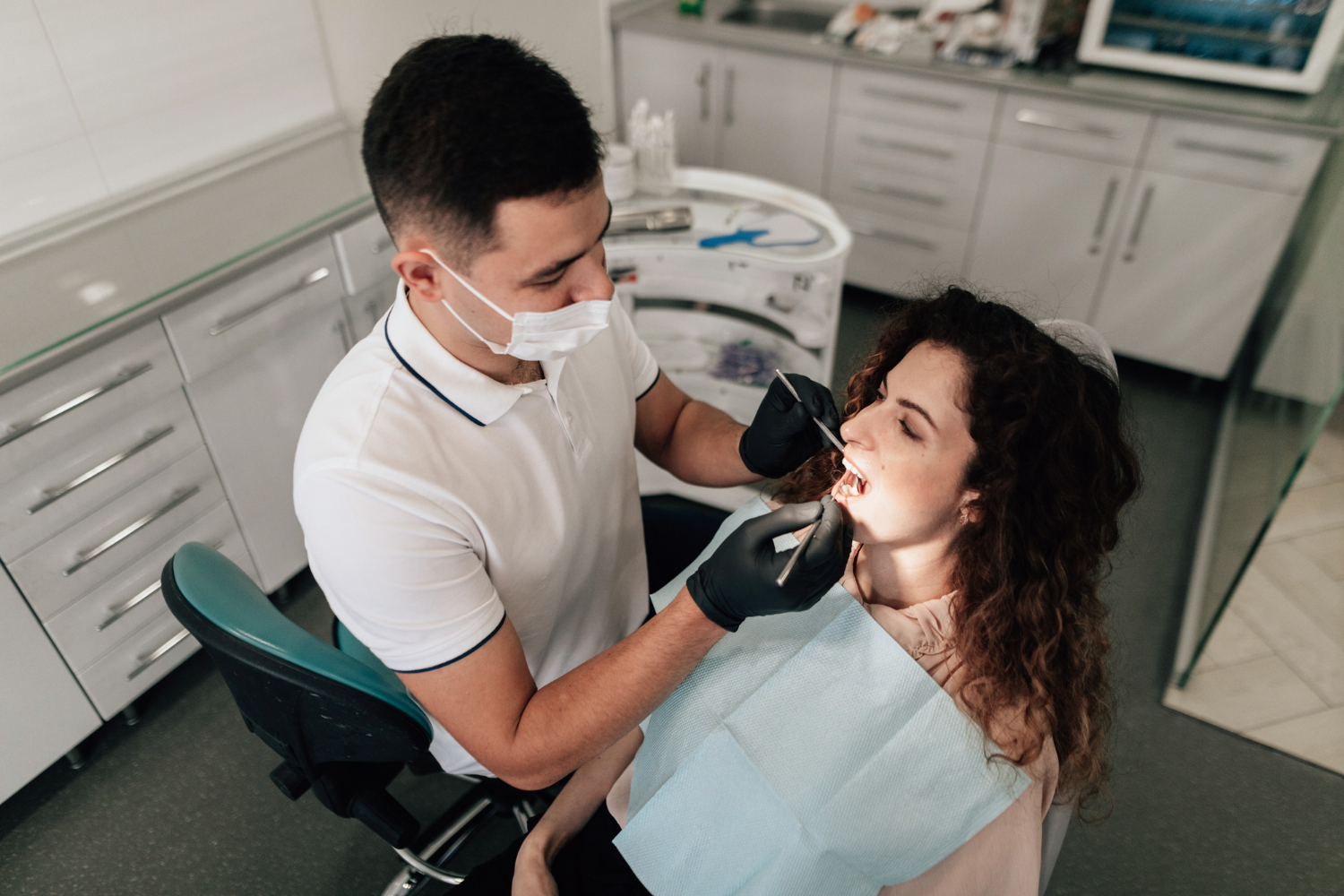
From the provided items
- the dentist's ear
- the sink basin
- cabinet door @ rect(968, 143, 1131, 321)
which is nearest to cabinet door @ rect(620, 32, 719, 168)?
the sink basin

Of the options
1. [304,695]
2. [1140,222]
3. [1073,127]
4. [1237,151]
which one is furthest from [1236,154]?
[304,695]

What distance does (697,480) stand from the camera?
5.04ft

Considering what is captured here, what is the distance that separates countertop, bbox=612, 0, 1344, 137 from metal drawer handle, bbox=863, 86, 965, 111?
8 centimetres

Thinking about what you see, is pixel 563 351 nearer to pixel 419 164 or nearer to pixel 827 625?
pixel 419 164

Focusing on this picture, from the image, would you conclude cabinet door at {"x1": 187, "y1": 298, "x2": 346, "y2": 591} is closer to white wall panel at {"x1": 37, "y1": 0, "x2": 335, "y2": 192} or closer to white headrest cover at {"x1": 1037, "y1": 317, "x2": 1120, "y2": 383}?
white wall panel at {"x1": 37, "y1": 0, "x2": 335, "y2": 192}

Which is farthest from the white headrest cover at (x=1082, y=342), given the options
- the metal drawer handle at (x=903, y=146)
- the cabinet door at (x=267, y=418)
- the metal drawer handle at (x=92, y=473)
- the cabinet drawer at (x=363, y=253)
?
the metal drawer handle at (x=903, y=146)

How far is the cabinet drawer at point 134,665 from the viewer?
6.15 feet

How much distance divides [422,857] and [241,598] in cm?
80

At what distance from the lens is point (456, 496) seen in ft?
3.56

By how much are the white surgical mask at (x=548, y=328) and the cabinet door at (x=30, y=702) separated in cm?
122

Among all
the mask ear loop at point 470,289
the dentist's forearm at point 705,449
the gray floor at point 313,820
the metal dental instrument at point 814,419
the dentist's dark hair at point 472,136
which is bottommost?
the gray floor at point 313,820

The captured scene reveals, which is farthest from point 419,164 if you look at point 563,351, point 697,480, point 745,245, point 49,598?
point 49,598

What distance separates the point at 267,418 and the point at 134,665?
2.03ft

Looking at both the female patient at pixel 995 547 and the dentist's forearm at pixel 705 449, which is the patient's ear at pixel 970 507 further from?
the dentist's forearm at pixel 705 449
